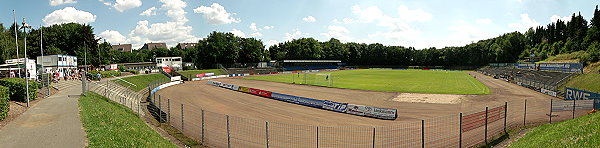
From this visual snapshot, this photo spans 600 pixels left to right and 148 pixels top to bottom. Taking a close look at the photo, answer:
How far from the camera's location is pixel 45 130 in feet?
39.4

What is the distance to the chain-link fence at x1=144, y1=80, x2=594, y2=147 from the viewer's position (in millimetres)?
14344

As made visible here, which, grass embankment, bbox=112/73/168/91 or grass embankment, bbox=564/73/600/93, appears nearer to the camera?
grass embankment, bbox=564/73/600/93

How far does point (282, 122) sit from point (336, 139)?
5.61m

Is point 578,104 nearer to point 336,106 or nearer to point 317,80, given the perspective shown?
point 336,106

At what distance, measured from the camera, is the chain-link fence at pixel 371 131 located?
14344 mm

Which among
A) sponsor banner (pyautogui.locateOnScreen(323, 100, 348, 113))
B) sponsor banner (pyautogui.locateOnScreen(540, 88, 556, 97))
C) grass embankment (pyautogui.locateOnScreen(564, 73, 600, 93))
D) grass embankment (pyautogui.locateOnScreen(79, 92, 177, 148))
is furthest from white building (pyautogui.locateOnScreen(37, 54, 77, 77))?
grass embankment (pyautogui.locateOnScreen(564, 73, 600, 93))

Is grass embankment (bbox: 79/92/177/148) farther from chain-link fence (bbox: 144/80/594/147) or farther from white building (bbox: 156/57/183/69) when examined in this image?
white building (bbox: 156/57/183/69)

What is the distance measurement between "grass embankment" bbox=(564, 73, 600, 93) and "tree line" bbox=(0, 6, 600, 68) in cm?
1307

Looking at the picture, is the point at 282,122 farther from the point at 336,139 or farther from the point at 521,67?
the point at 521,67

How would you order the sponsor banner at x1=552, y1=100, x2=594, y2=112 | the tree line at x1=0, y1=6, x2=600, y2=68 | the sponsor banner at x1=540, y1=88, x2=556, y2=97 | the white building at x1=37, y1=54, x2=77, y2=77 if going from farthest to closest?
the tree line at x1=0, y1=6, x2=600, y2=68 → the white building at x1=37, y1=54, x2=77, y2=77 → the sponsor banner at x1=540, y1=88, x2=556, y2=97 → the sponsor banner at x1=552, y1=100, x2=594, y2=112

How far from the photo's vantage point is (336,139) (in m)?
15.1

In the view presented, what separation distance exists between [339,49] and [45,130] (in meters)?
122

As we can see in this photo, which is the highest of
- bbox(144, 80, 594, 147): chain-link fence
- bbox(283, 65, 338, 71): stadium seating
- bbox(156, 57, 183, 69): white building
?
bbox(156, 57, 183, 69): white building

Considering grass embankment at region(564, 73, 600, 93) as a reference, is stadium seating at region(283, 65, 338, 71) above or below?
above
